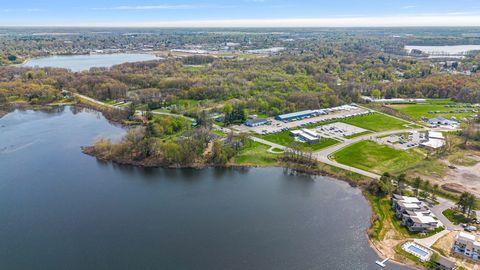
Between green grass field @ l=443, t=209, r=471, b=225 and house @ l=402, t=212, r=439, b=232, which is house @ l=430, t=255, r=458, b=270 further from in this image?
green grass field @ l=443, t=209, r=471, b=225

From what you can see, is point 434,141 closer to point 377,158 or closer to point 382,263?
point 377,158

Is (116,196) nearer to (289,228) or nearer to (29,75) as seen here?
(289,228)

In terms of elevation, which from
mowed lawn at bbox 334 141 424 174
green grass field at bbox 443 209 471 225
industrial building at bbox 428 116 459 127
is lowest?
green grass field at bbox 443 209 471 225

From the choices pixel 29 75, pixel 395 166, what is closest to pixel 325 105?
pixel 395 166

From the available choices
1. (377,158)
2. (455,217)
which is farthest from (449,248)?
(377,158)

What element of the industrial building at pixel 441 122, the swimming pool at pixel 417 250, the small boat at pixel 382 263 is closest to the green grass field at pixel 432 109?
the industrial building at pixel 441 122

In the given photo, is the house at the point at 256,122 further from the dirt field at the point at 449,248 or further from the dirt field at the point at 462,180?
the dirt field at the point at 449,248

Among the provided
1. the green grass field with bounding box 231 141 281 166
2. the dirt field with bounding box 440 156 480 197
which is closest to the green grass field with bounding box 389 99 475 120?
the dirt field with bounding box 440 156 480 197
